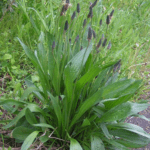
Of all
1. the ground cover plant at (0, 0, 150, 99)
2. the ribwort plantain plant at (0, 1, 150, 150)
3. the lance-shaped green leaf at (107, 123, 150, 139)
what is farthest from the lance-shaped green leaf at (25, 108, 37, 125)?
the lance-shaped green leaf at (107, 123, 150, 139)

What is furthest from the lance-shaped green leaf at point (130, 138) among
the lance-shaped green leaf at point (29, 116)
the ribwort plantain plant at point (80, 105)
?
the lance-shaped green leaf at point (29, 116)

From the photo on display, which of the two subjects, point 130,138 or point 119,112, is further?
point 130,138

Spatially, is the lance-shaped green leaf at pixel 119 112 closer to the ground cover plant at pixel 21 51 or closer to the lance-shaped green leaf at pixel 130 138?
the lance-shaped green leaf at pixel 130 138

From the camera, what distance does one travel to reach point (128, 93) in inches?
42.6

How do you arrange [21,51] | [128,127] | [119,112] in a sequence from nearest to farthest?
[119,112] → [128,127] → [21,51]

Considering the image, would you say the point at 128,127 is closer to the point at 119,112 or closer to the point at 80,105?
the point at 119,112

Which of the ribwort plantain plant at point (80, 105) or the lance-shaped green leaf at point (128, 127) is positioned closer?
the ribwort plantain plant at point (80, 105)

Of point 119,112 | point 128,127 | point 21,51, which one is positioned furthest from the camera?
point 21,51

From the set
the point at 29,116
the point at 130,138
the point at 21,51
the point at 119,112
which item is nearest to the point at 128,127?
the point at 130,138

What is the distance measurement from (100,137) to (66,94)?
0.40 metres

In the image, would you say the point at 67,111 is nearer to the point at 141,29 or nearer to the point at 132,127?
the point at 132,127

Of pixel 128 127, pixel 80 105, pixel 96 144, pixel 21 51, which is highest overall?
pixel 21 51

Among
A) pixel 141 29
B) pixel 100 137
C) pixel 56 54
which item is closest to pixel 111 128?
pixel 100 137

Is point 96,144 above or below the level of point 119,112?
below
